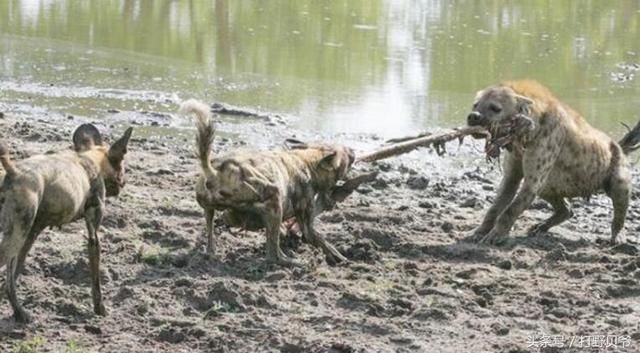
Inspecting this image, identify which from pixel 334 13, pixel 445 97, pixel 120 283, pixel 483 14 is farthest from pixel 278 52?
pixel 120 283

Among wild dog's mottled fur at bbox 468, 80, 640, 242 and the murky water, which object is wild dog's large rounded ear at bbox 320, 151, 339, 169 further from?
the murky water

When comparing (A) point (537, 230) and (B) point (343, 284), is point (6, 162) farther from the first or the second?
(A) point (537, 230)

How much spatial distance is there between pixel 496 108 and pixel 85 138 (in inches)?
136

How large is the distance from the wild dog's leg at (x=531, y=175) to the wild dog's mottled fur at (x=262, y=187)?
155cm

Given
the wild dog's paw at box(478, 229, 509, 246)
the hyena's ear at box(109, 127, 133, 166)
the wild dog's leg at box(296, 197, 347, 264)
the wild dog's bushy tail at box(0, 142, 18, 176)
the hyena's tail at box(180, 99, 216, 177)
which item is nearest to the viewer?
the wild dog's bushy tail at box(0, 142, 18, 176)

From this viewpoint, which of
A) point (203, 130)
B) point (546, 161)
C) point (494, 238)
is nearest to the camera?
point (203, 130)

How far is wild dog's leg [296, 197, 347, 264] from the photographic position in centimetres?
866

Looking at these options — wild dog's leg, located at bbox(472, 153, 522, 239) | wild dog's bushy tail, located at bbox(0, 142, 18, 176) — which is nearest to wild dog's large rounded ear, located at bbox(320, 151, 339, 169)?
wild dog's leg, located at bbox(472, 153, 522, 239)

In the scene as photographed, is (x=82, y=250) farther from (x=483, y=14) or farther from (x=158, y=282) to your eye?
(x=483, y=14)

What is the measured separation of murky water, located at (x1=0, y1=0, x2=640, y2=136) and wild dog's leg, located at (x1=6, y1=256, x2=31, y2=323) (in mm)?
6913

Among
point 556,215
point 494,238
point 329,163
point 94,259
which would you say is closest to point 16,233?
point 94,259

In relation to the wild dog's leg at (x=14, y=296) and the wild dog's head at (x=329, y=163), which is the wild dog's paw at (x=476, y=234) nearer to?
the wild dog's head at (x=329, y=163)

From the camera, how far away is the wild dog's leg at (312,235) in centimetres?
866

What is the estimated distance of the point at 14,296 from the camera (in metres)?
6.68
